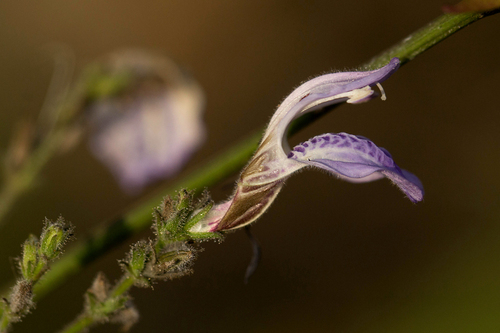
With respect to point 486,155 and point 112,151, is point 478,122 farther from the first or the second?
point 112,151

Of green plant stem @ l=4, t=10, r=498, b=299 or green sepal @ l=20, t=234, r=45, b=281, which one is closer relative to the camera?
green sepal @ l=20, t=234, r=45, b=281

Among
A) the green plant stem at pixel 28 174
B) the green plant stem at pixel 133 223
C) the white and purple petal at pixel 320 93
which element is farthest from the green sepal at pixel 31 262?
the green plant stem at pixel 28 174

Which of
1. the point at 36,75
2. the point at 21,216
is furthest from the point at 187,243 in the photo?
the point at 36,75

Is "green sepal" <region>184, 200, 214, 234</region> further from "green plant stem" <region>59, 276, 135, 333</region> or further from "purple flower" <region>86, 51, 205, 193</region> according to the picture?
"purple flower" <region>86, 51, 205, 193</region>

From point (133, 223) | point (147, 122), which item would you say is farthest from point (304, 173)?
point (133, 223)

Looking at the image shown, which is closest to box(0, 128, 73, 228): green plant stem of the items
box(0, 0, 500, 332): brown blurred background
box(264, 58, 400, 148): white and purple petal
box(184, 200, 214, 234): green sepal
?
box(184, 200, 214, 234): green sepal

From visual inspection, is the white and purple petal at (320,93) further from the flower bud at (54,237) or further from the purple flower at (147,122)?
the purple flower at (147,122)

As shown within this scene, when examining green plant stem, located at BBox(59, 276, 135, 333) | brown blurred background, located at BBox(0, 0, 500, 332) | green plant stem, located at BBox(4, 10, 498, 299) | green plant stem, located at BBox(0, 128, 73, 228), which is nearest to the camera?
green plant stem, located at BBox(59, 276, 135, 333)

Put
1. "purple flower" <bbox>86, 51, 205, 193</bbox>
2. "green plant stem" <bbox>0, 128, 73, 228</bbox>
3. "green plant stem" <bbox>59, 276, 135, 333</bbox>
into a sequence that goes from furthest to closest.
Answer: "purple flower" <bbox>86, 51, 205, 193</bbox> < "green plant stem" <bbox>0, 128, 73, 228</bbox> < "green plant stem" <bbox>59, 276, 135, 333</bbox>

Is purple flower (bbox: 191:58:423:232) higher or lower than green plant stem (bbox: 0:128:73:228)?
lower

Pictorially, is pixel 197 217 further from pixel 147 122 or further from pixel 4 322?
pixel 147 122
